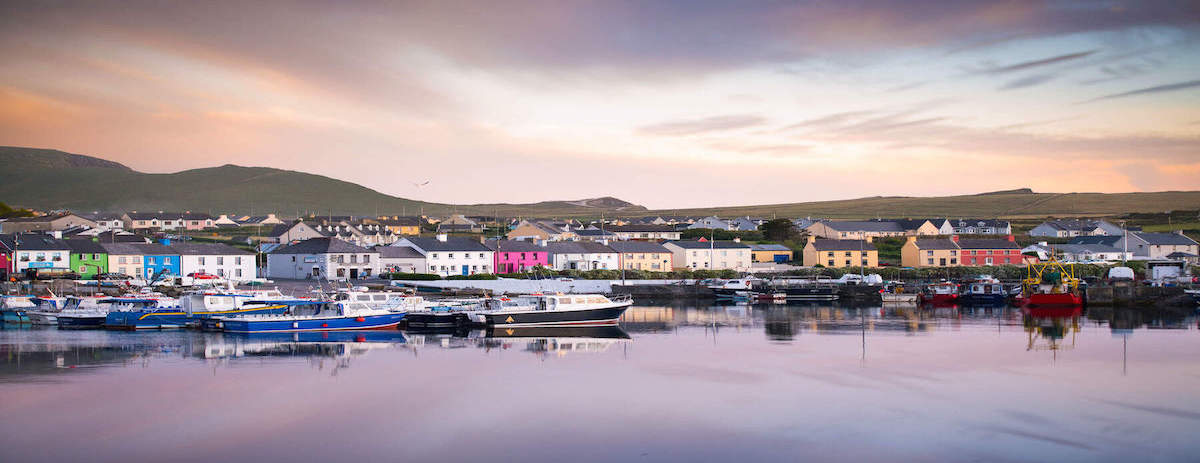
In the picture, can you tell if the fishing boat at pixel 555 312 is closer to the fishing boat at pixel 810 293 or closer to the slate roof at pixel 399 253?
the fishing boat at pixel 810 293

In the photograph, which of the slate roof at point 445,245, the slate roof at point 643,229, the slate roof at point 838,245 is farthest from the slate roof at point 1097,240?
the slate roof at point 445,245

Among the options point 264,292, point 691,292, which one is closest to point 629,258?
point 691,292

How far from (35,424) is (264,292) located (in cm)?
2438

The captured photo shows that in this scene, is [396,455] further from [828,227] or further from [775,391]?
[828,227]

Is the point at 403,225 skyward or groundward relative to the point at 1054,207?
groundward

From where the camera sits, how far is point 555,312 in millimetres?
38219

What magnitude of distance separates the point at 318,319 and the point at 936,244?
62627mm

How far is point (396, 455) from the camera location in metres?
16.9

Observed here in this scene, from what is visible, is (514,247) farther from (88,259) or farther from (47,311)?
(47,311)

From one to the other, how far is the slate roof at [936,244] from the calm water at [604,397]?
46795 mm

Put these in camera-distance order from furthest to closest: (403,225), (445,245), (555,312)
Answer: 1. (403,225)
2. (445,245)
3. (555,312)

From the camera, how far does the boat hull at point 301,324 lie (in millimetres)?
37281

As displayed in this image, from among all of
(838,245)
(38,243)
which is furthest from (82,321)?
(838,245)

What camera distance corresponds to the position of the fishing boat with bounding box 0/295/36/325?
1738 inches
